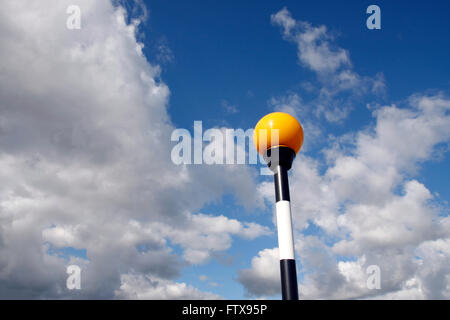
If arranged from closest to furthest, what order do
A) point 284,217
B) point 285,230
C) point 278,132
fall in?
point 285,230 < point 284,217 < point 278,132

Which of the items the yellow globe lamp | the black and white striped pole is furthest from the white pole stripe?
the yellow globe lamp

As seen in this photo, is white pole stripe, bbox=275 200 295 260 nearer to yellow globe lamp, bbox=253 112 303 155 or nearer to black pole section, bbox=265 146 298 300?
black pole section, bbox=265 146 298 300

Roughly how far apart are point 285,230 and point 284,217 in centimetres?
36

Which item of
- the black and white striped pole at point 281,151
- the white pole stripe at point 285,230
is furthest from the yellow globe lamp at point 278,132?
the white pole stripe at point 285,230

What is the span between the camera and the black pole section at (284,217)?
24.9ft

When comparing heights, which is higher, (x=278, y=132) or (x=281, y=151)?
(x=278, y=132)

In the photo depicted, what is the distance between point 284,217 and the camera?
8.40 meters

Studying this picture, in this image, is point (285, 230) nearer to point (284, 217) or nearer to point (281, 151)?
point (284, 217)

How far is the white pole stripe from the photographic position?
8039mm

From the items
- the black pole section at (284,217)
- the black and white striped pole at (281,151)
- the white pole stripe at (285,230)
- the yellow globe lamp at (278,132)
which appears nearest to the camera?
the black pole section at (284,217)

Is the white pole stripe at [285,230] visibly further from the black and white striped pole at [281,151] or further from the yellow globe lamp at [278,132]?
the yellow globe lamp at [278,132]

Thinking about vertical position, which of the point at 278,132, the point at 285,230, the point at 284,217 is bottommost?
the point at 285,230

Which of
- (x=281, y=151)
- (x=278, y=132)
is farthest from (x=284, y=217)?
(x=278, y=132)
